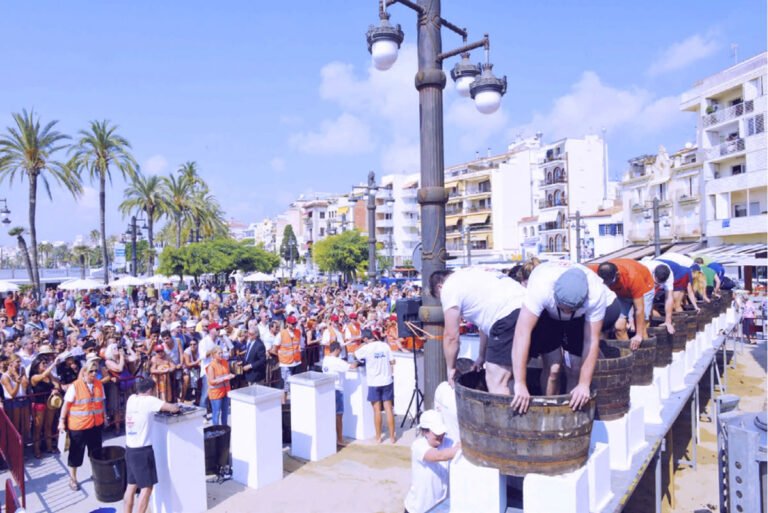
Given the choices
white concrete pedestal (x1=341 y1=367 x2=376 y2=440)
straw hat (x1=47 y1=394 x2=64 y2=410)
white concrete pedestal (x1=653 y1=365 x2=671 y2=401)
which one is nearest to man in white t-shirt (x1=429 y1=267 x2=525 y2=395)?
white concrete pedestal (x1=653 y1=365 x2=671 y2=401)

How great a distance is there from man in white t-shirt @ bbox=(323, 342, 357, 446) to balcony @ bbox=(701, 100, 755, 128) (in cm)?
3738

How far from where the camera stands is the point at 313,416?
26.0 feet

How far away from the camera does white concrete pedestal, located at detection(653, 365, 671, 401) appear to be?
6280 mm

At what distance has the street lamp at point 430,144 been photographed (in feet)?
19.3

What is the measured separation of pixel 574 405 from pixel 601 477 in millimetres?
926

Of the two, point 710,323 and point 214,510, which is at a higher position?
point 710,323

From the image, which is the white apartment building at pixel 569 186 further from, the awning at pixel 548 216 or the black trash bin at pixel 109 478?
the black trash bin at pixel 109 478

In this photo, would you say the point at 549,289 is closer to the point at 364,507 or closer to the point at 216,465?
the point at 364,507

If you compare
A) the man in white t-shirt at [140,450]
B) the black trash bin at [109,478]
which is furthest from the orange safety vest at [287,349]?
the man in white t-shirt at [140,450]

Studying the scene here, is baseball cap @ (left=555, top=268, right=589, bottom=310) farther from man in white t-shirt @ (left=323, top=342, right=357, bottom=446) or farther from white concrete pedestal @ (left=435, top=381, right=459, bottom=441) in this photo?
man in white t-shirt @ (left=323, top=342, right=357, bottom=446)

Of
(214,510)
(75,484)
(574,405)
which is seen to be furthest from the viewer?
(75,484)

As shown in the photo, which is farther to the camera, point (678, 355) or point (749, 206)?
point (749, 206)

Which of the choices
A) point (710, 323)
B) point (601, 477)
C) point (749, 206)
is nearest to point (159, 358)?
point (601, 477)

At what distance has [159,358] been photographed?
958cm
